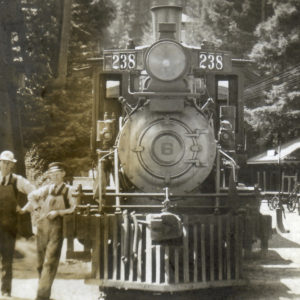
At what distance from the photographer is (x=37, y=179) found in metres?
14.4

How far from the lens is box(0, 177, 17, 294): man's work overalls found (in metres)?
6.50

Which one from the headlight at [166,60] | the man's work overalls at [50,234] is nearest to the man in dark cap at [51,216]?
the man's work overalls at [50,234]

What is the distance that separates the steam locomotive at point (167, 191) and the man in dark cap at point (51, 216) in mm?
125

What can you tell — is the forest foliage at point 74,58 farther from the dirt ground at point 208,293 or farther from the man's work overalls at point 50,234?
the man's work overalls at point 50,234

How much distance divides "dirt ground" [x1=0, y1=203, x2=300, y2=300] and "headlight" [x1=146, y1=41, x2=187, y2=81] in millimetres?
2486

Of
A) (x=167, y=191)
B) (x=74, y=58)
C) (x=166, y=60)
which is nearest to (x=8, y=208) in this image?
(x=167, y=191)

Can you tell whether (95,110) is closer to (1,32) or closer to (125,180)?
(125,180)

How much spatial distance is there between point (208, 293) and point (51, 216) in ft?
6.64

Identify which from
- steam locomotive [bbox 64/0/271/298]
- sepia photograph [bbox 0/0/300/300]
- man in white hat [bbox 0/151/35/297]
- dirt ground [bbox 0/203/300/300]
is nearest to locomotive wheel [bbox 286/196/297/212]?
dirt ground [bbox 0/203/300/300]

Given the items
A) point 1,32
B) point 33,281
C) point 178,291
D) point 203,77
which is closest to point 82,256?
point 33,281

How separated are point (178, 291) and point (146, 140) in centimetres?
171

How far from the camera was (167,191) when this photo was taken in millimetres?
6133

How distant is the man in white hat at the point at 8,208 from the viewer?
6500 millimetres

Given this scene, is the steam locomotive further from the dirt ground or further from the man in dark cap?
the dirt ground
